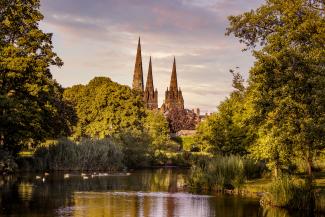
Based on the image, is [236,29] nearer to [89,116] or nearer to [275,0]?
[275,0]

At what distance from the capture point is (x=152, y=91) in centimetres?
17688

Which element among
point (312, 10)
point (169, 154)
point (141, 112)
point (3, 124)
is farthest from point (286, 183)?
point (141, 112)

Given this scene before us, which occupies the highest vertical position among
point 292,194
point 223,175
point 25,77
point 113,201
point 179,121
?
point 179,121

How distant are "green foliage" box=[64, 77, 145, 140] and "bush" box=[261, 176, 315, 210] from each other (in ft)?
210

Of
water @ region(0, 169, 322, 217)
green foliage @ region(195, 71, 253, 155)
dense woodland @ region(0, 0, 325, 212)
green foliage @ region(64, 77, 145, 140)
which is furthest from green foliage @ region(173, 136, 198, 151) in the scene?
water @ region(0, 169, 322, 217)

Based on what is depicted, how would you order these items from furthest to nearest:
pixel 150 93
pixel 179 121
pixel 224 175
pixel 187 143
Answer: pixel 150 93 → pixel 179 121 → pixel 187 143 → pixel 224 175

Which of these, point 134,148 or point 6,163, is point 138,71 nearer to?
point 134,148

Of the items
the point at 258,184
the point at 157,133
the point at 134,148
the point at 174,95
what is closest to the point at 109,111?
the point at 157,133

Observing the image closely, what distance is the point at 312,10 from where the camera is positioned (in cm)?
3316

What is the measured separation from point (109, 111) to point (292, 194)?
68.0 meters

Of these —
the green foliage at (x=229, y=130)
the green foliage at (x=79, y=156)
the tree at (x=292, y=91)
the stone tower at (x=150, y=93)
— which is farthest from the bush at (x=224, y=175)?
the stone tower at (x=150, y=93)

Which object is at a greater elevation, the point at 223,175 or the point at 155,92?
the point at 155,92

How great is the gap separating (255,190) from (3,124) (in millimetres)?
20672

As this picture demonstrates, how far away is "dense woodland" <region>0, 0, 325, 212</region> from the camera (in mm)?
27312
